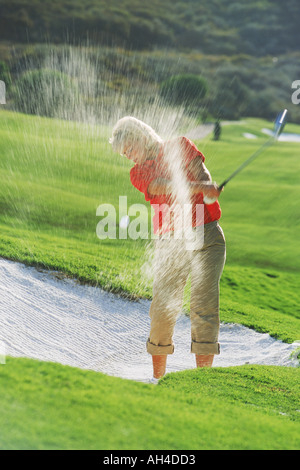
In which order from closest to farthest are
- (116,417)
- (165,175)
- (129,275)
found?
(116,417), (165,175), (129,275)

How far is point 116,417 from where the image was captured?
2709 mm

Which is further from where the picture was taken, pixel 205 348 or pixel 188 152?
pixel 205 348

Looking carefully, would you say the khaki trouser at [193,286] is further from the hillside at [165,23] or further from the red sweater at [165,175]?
the hillside at [165,23]

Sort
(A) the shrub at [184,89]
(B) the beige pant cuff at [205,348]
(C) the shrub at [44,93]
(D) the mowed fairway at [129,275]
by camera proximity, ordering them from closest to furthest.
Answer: (D) the mowed fairway at [129,275], (B) the beige pant cuff at [205,348], (C) the shrub at [44,93], (A) the shrub at [184,89]

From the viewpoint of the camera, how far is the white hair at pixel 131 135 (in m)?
3.65

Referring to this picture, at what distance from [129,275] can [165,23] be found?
25.6 metres

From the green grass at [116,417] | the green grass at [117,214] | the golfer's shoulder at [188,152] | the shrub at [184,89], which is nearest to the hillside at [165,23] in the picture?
the shrub at [184,89]

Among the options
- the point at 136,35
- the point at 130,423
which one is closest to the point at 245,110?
the point at 136,35

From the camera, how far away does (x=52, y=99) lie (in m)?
18.8

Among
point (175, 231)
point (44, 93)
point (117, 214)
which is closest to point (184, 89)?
point (44, 93)

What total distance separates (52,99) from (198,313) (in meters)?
16.0

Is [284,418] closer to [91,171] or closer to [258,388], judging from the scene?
[258,388]

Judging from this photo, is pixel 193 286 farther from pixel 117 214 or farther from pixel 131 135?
pixel 117 214

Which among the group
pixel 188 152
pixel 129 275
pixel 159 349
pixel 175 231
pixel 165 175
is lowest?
pixel 129 275
